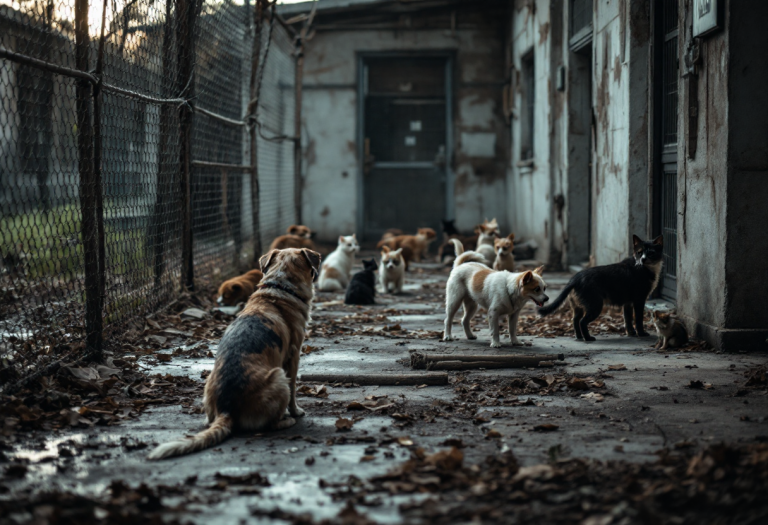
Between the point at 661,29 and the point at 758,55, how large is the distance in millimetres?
2714

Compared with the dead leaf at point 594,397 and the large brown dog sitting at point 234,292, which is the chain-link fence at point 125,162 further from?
the dead leaf at point 594,397

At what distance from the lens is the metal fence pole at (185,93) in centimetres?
842

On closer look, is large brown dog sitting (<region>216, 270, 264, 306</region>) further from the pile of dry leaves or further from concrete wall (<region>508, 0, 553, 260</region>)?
concrete wall (<region>508, 0, 553, 260</region>)

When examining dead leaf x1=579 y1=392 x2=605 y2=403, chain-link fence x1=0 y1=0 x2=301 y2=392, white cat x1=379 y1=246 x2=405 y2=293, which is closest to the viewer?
dead leaf x1=579 y1=392 x2=605 y2=403

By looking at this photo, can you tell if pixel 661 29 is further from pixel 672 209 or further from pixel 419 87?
pixel 419 87

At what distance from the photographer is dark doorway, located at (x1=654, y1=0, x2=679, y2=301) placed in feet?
26.4

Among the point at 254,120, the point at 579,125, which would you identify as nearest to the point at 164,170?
the point at 254,120

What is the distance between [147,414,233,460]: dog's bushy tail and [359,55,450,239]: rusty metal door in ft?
47.6

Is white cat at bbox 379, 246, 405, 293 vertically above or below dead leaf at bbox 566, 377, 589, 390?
above

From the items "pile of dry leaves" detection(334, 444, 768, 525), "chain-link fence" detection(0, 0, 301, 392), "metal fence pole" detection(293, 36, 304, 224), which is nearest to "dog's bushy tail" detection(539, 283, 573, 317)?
"pile of dry leaves" detection(334, 444, 768, 525)

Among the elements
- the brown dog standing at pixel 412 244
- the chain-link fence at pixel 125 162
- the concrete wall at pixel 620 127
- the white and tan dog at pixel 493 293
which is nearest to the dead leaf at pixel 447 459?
the chain-link fence at pixel 125 162

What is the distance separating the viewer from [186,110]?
27.9 feet

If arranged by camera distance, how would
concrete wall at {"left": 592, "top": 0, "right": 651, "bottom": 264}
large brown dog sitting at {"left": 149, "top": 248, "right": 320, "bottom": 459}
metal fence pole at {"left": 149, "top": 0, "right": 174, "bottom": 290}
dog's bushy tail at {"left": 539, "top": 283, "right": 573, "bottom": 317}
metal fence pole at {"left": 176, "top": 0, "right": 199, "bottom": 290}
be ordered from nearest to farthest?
large brown dog sitting at {"left": 149, "top": 248, "right": 320, "bottom": 459} < dog's bushy tail at {"left": 539, "top": 283, "right": 573, "bottom": 317} < metal fence pole at {"left": 149, "top": 0, "right": 174, "bottom": 290} < metal fence pole at {"left": 176, "top": 0, "right": 199, "bottom": 290} < concrete wall at {"left": 592, "top": 0, "right": 651, "bottom": 264}

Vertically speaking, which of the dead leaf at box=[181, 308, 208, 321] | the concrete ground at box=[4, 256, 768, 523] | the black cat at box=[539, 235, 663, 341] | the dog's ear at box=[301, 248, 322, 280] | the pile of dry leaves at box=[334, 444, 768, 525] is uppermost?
the dog's ear at box=[301, 248, 322, 280]
